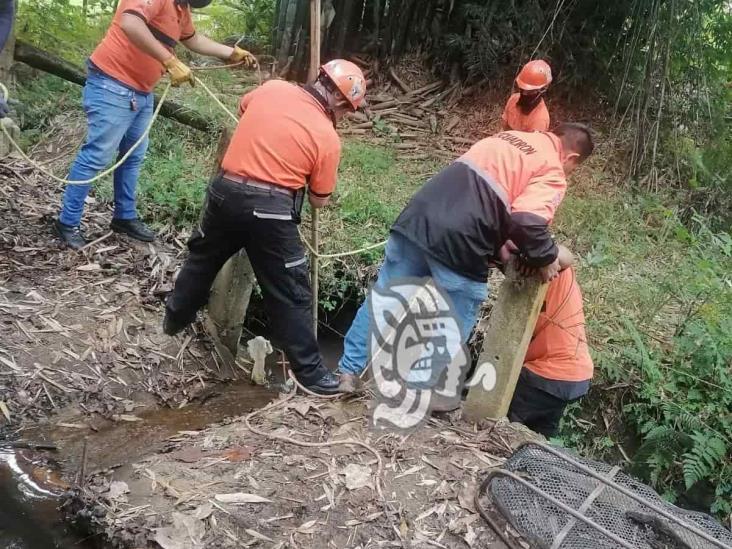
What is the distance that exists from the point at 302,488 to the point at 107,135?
281 cm

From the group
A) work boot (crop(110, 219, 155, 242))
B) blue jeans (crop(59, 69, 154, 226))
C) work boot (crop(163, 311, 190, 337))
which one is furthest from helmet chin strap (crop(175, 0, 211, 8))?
work boot (crop(163, 311, 190, 337))

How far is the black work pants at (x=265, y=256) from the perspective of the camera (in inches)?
141

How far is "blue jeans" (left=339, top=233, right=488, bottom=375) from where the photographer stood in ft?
11.9

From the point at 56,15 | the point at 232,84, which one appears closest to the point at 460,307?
the point at 232,84

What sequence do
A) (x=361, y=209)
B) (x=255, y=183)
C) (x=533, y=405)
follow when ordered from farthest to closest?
(x=361, y=209) < (x=533, y=405) < (x=255, y=183)

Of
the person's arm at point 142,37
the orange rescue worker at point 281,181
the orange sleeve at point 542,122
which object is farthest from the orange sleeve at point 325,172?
the orange sleeve at point 542,122

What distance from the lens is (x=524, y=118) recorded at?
5586 millimetres

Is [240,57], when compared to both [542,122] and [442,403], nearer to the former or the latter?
[542,122]

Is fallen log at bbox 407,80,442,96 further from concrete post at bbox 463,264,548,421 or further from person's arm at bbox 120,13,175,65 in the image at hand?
concrete post at bbox 463,264,548,421

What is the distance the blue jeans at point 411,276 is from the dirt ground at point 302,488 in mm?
543

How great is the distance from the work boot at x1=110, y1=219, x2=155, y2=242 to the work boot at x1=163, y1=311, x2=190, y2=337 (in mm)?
953

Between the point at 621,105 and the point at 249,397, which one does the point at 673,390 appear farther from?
the point at 621,105

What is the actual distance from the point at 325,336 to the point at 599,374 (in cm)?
212

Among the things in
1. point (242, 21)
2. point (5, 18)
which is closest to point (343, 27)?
point (242, 21)
